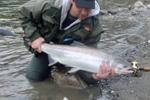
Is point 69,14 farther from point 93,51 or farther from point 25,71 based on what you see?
point 25,71

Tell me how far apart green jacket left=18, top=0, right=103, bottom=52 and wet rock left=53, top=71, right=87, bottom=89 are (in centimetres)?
78

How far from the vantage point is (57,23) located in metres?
3.65

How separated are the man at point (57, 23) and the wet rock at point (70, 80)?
153mm

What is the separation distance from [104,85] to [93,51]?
3.46 feet

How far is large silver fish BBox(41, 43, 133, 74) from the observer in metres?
3.00

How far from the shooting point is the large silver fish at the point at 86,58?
118 inches

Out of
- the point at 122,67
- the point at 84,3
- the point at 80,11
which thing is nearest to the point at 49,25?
the point at 80,11

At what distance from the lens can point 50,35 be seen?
12.6 feet

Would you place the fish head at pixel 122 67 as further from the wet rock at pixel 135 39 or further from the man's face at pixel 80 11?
the wet rock at pixel 135 39

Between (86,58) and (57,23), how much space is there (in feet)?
3.40

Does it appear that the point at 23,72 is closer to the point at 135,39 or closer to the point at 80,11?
the point at 80,11

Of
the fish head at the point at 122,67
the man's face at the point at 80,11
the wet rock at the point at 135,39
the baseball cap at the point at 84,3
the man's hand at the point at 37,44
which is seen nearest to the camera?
the fish head at the point at 122,67

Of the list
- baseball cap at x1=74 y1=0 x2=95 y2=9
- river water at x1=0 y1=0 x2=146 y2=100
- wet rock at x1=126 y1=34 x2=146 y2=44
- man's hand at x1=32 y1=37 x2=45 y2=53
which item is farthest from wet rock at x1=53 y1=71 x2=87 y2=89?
wet rock at x1=126 y1=34 x2=146 y2=44

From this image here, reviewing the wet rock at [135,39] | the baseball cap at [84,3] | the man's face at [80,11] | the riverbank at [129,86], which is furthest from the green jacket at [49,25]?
the wet rock at [135,39]
